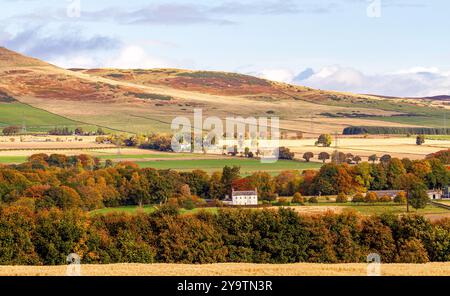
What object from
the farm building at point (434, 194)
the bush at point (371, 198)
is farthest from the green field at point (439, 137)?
the bush at point (371, 198)

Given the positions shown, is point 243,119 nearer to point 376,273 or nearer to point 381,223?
point 381,223

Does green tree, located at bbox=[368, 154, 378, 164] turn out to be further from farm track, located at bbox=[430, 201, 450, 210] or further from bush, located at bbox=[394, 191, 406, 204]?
farm track, located at bbox=[430, 201, 450, 210]

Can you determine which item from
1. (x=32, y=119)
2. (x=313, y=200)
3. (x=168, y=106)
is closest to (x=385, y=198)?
(x=313, y=200)

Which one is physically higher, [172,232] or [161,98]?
[161,98]

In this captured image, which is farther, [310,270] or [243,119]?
[243,119]

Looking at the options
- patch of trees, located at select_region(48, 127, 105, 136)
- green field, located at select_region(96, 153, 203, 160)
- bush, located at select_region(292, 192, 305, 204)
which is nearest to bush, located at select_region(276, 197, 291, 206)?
bush, located at select_region(292, 192, 305, 204)
